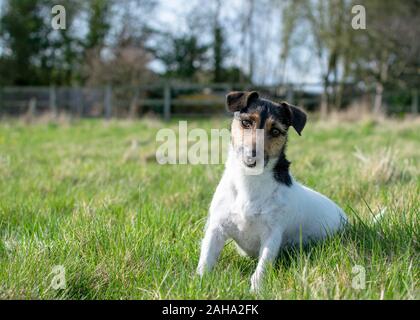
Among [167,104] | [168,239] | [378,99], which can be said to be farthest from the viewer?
[167,104]

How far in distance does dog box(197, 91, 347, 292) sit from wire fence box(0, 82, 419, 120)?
1898 cm

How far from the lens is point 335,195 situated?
5461 mm

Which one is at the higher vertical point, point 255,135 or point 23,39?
point 23,39

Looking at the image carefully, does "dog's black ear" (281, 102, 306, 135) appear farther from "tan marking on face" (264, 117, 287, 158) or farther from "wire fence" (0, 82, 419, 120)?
"wire fence" (0, 82, 419, 120)

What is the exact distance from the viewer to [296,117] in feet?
12.5

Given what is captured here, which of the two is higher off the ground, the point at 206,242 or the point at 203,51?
the point at 203,51

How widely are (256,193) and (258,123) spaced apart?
491 millimetres

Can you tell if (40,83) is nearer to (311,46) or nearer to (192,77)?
(192,77)

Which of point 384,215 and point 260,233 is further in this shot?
point 384,215

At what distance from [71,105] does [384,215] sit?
25.7 m

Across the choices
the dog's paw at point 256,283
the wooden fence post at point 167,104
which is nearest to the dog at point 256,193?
the dog's paw at point 256,283

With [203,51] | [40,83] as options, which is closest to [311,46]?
[203,51]

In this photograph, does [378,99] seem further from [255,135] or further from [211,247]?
[211,247]

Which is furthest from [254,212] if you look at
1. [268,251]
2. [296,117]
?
[296,117]
